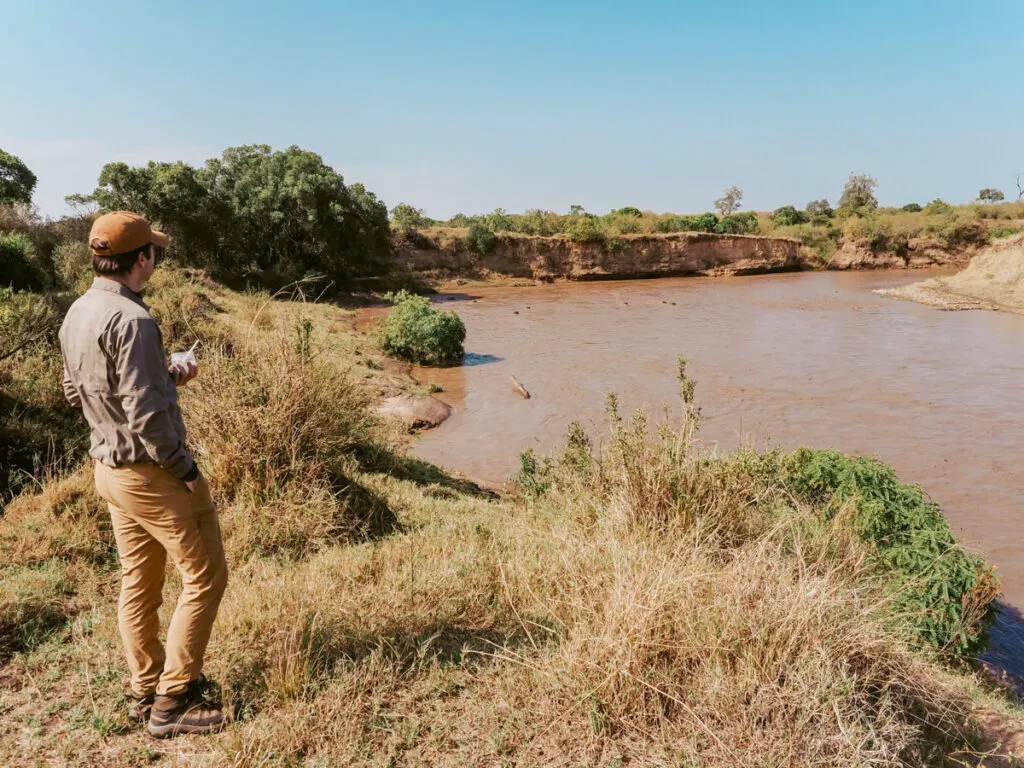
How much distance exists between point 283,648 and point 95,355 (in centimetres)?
160

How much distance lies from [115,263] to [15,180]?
3577 cm

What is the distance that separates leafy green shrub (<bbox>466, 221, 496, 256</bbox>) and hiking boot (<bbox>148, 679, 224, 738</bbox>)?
1378 inches

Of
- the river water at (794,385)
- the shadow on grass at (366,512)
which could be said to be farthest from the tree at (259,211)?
the shadow on grass at (366,512)

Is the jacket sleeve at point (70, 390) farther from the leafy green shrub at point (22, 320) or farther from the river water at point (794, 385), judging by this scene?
the river water at point (794, 385)

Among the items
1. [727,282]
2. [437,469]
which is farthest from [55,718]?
[727,282]

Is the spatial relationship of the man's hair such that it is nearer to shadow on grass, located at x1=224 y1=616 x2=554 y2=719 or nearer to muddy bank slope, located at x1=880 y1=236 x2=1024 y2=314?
shadow on grass, located at x1=224 y1=616 x2=554 y2=719

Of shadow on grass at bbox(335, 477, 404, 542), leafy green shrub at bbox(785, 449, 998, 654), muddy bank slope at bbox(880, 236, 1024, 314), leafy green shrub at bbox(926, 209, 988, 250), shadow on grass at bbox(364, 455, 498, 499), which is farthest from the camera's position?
leafy green shrub at bbox(926, 209, 988, 250)

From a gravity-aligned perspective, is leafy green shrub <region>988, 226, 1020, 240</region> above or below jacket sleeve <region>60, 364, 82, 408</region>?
above

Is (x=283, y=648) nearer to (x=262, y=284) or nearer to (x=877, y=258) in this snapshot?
(x=262, y=284)

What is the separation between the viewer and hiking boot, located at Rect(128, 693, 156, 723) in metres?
2.75

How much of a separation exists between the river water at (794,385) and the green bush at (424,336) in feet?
2.71

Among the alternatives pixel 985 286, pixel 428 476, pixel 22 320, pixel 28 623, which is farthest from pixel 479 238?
pixel 28 623

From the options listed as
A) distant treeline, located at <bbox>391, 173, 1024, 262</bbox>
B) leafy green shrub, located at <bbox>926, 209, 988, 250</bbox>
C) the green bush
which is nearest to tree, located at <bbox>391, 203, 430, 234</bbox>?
distant treeline, located at <bbox>391, 173, 1024, 262</bbox>

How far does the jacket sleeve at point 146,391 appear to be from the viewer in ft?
7.73
